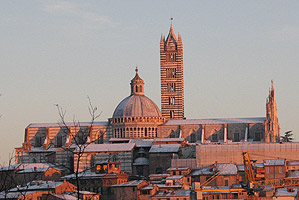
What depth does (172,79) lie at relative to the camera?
106 m

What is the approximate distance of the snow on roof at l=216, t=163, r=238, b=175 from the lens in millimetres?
71938

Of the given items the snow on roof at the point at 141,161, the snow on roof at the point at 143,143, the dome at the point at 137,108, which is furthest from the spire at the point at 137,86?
the snow on roof at the point at 141,161

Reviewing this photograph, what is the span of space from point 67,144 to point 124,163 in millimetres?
12285

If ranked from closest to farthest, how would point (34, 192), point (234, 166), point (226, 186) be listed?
point (34, 192) → point (226, 186) → point (234, 166)

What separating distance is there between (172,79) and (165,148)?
899 inches

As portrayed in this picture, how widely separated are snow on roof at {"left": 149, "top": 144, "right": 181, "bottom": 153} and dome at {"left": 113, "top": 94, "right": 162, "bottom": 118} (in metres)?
10.4

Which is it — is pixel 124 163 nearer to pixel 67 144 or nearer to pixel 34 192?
pixel 67 144

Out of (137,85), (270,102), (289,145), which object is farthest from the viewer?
(137,85)

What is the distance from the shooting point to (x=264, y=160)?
77.6 metres

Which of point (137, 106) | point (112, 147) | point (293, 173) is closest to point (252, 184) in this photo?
point (293, 173)

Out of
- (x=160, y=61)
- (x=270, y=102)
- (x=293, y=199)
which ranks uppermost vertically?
(x=160, y=61)

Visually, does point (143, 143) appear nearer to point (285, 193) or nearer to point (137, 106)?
point (137, 106)

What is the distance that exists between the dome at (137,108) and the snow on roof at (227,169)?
21.5 m

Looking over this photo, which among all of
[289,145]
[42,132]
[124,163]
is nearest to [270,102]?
[289,145]
